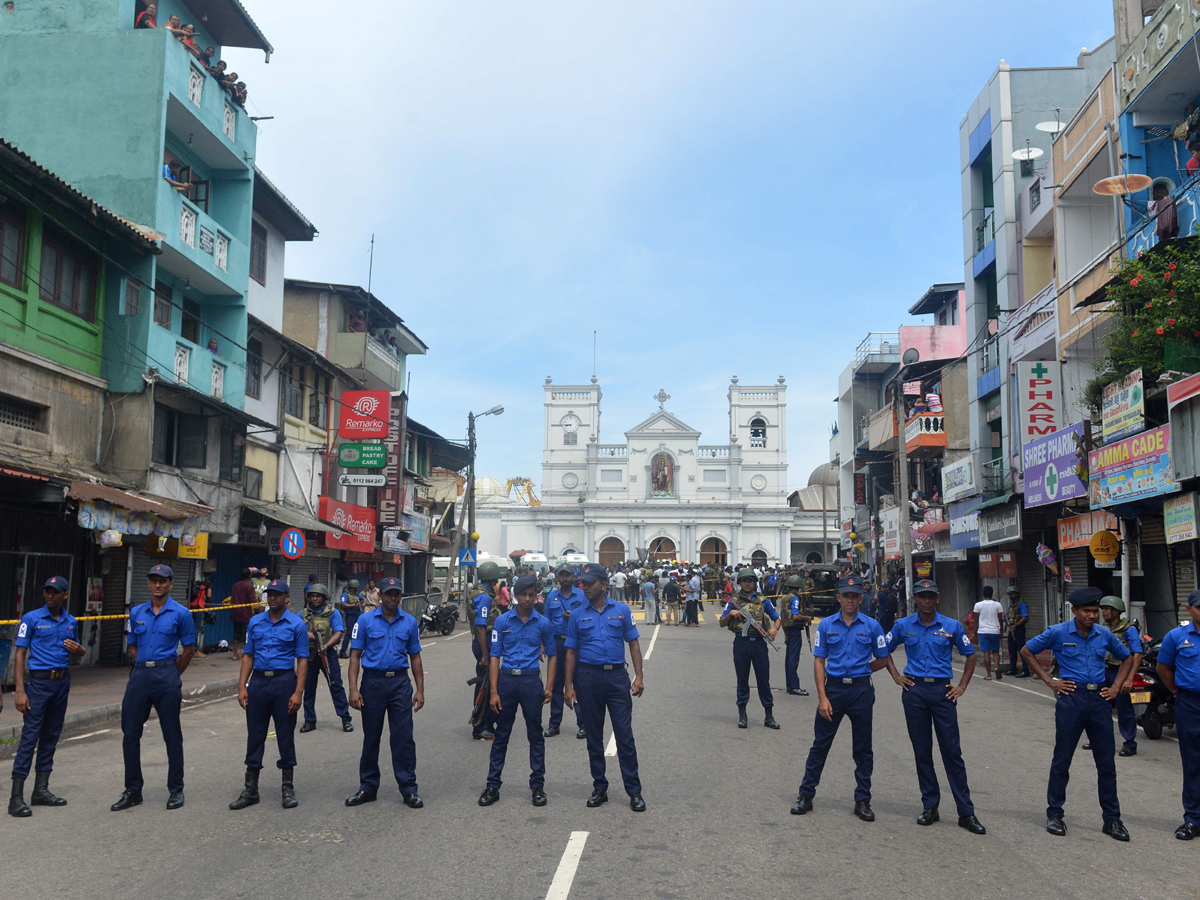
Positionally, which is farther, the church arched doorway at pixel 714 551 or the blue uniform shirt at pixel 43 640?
the church arched doorway at pixel 714 551

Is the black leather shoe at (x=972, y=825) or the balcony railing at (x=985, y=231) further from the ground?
the balcony railing at (x=985, y=231)

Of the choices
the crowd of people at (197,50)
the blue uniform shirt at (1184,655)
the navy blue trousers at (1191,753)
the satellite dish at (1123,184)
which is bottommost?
the navy blue trousers at (1191,753)

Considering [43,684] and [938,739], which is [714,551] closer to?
[938,739]

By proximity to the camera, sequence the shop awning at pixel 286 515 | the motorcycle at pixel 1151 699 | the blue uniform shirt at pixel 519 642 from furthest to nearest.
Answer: the shop awning at pixel 286 515 → the motorcycle at pixel 1151 699 → the blue uniform shirt at pixel 519 642

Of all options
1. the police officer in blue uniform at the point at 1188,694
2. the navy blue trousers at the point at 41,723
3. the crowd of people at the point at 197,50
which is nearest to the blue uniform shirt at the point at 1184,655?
the police officer in blue uniform at the point at 1188,694

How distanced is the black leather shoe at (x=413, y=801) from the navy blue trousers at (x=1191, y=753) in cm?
534

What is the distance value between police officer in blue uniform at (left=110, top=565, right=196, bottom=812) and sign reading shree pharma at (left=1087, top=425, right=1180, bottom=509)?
42.1 ft

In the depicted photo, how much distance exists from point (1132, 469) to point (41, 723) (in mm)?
14520

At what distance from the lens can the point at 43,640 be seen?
7297 mm

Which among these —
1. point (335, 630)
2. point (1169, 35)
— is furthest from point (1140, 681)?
point (1169, 35)

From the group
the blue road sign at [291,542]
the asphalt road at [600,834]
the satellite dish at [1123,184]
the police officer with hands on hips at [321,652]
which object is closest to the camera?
the asphalt road at [600,834]

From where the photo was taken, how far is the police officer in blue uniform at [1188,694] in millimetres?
6570

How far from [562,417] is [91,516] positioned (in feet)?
226

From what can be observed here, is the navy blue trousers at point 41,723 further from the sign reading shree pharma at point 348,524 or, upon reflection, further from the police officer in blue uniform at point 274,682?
the sign reading shree pharma at point 348,524
